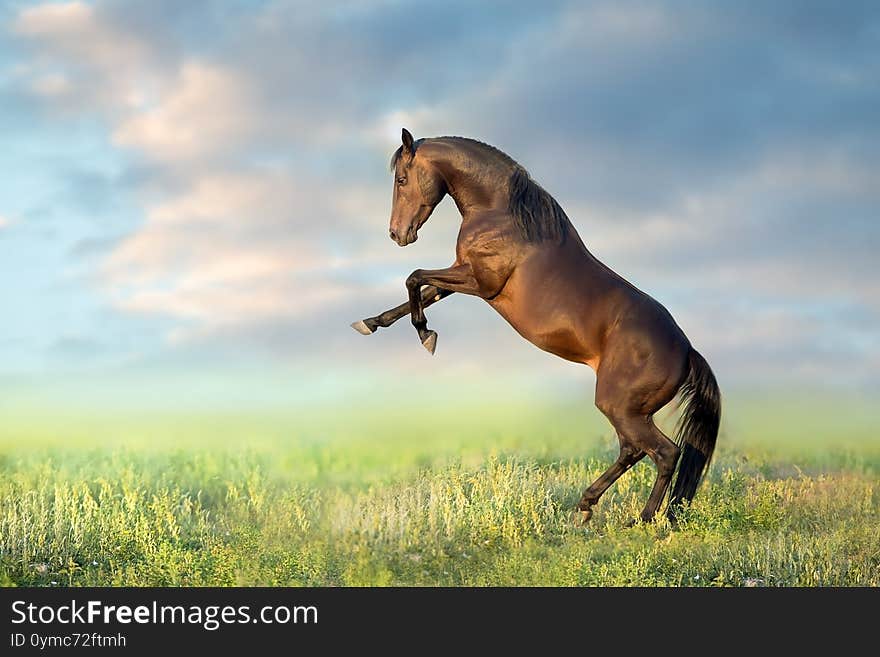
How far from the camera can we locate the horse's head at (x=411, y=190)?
959 centimetres

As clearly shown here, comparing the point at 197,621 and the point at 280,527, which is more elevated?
Result: the point at 280,527

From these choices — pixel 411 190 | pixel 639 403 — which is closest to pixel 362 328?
pixel 411 190

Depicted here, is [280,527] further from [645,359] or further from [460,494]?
[645,359]

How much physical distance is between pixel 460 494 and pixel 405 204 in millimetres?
2937

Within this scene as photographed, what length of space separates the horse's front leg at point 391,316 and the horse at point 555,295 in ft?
0.05

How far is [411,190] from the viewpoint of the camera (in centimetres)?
965

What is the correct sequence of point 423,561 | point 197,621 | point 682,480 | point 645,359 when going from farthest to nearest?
point 682,480 < point 645,359 < point 423,561 < point 197,621

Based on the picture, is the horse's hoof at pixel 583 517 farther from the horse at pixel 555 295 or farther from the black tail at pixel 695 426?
the black tail at pixel 695 426

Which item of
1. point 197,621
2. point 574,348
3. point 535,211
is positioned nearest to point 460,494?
point 574,348

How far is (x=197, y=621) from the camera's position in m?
6.95

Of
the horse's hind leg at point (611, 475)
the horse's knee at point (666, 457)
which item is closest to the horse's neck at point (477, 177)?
the horse's hind leg at point (611, 475)

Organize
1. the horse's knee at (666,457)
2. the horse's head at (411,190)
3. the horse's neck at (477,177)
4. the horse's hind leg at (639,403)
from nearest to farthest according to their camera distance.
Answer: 1. the horse's hind leg at (639,403)
2. the horse's knee at (666,457)
3. the horse's neck at (477,177)
4. the horse's head at (411,190)

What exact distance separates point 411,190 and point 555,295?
176 centimetres

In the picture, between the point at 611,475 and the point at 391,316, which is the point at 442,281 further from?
the point at 611,475
